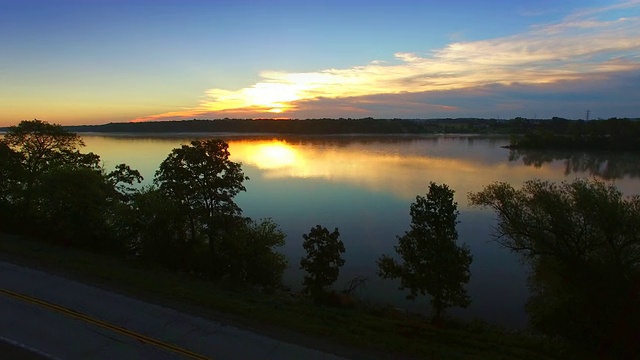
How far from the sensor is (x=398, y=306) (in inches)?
736

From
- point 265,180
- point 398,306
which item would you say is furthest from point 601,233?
point 265,180

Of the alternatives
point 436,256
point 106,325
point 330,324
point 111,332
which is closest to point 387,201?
point 436,256

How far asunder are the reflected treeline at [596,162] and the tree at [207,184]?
5216cm

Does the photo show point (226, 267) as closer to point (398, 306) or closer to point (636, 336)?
point (398, 306)

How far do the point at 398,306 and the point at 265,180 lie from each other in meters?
33.0

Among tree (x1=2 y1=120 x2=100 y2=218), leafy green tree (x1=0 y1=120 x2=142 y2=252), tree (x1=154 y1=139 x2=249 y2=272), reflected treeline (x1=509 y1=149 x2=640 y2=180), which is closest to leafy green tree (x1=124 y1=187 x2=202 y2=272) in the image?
tree (x1=154 y1=139 x2=249 y2=272)

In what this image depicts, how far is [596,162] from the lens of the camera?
73312mm

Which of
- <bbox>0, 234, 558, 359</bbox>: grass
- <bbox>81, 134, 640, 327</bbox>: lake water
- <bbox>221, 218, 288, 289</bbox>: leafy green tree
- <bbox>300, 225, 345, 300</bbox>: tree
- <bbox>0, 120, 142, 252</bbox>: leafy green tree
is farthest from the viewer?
<bbox>0, 120, 142, 252</bbox>: leafy green tree

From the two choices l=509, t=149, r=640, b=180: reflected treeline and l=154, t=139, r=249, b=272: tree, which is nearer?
l=154, t=139, r=249, b=272: tree

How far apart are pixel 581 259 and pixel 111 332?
15390mm

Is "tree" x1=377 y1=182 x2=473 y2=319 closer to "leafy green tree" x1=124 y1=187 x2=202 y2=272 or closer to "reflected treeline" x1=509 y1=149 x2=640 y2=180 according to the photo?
"leafy green tree" x1=124 y1=187 x2=202 y2=272

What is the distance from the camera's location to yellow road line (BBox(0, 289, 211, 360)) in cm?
957

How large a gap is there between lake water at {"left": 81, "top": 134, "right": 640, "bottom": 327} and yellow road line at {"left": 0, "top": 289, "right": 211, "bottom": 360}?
35.8 ft

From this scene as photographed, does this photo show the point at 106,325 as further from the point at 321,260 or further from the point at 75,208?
the point at 75,208
